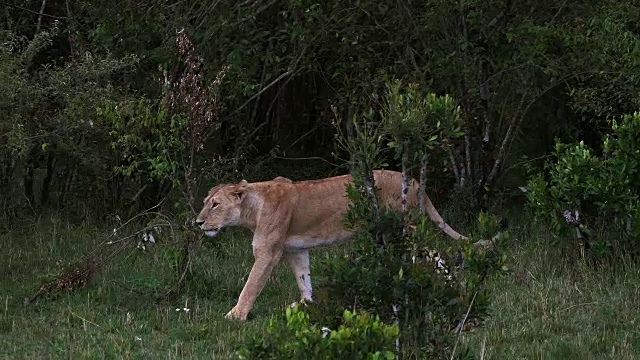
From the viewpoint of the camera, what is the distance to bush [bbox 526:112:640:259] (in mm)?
9492

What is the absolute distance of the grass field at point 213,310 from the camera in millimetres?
7223

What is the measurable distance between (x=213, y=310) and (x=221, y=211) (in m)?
0.78

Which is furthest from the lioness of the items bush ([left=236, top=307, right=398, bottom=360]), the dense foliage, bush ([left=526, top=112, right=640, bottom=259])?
bush ([left=236, top=307, right=398, bottom=360])

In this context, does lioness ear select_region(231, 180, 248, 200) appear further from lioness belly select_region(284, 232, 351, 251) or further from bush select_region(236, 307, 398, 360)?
bush select_region(236, 307, 398, 360)

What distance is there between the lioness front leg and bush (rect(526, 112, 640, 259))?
268cm

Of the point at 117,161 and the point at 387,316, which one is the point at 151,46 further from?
the point at 387,316

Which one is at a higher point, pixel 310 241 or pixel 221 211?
pixel 221 211

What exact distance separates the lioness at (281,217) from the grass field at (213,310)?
13.0 inches

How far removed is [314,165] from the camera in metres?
15.6

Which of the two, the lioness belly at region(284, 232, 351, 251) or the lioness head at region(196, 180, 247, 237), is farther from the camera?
the lioness belly at region(284, 232, 351, 251)

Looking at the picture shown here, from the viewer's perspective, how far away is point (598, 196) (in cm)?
965

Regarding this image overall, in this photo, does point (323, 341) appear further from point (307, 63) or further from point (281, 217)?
point (307, 63)

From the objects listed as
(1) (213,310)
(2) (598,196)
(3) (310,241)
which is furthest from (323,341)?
(2) (598,196)

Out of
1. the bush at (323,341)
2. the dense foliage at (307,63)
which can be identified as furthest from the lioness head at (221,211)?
the bush at (323,341)
